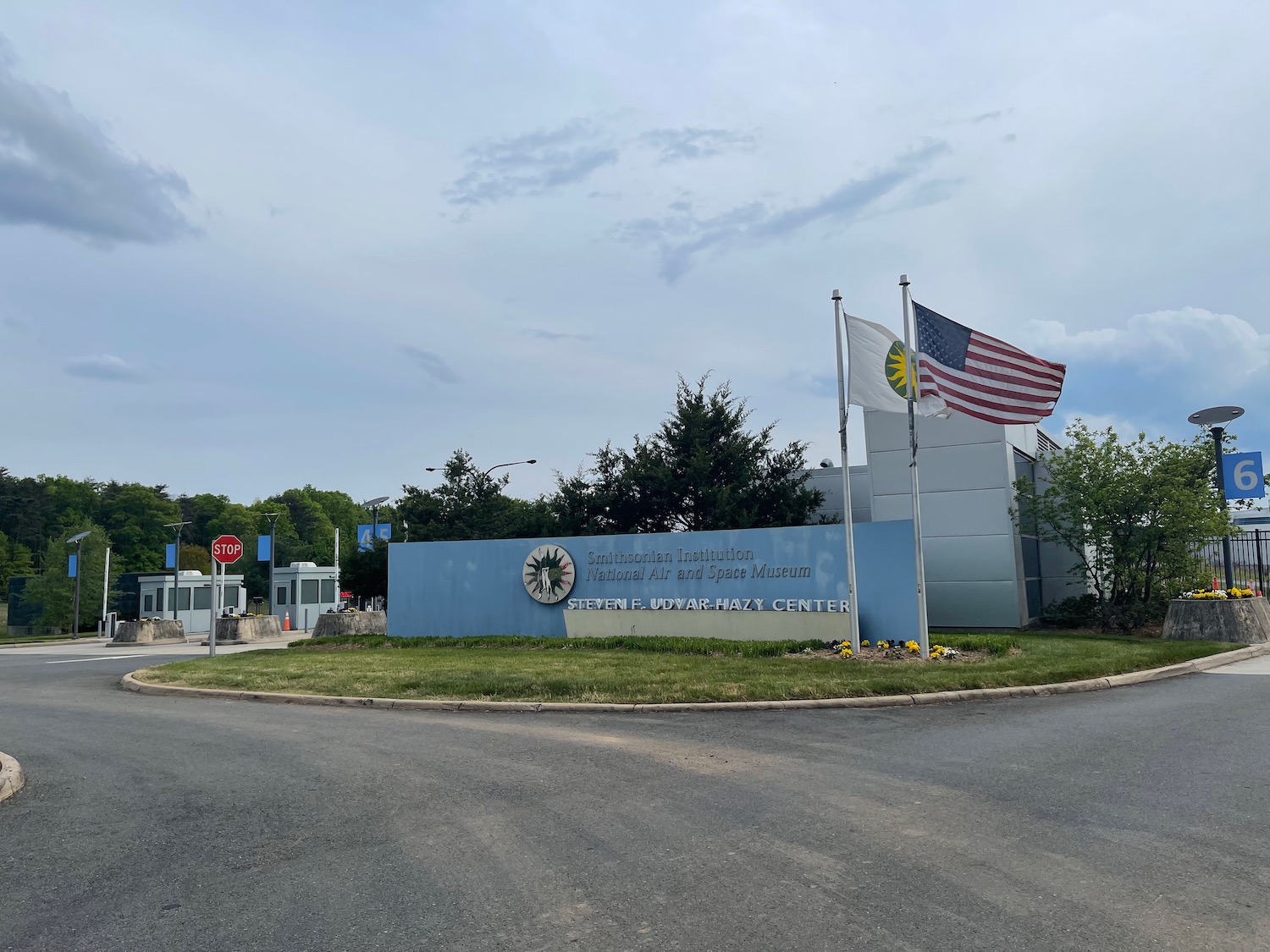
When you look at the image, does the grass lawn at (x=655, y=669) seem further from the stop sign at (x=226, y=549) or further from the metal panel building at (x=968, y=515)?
the stop sign at (x=226, y=549)

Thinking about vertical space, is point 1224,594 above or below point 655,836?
above

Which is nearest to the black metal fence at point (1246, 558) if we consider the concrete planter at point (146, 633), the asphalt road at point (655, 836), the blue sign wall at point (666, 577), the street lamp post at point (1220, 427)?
the street lamp post at point (1220, 427)

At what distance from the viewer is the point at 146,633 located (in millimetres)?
37688

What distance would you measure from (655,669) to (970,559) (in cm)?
1180

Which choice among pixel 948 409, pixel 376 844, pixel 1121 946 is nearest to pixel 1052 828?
pixel 1121 946

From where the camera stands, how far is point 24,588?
5556 centimetres

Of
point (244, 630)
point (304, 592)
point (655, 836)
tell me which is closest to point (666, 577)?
point (655, 836)

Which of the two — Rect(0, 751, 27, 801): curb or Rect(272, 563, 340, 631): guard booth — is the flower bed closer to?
Rect(0, 751, 27, 801): curb

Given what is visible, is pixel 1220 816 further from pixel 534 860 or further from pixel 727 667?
pixel 727 667

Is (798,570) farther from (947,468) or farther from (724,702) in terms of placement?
(724,702)

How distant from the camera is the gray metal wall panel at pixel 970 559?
23531 millimetres

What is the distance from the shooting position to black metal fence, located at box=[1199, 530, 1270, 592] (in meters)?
25.3

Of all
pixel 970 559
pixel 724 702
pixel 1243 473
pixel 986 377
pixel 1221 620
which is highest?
pixel 986 377

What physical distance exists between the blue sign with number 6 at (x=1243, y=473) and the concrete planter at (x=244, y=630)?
31187 millimetres
